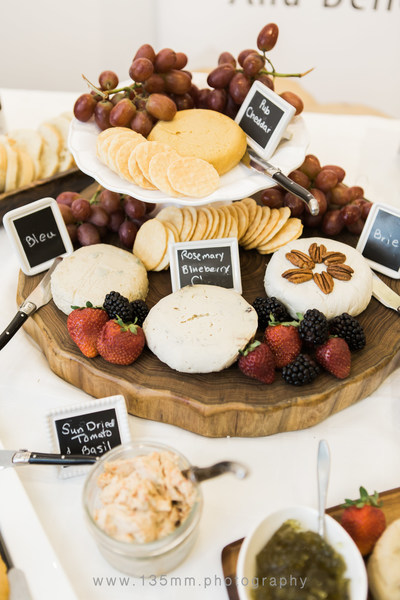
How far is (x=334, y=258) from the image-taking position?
5.89 feet

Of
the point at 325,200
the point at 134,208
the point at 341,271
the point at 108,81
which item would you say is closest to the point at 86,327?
the point at 134,208

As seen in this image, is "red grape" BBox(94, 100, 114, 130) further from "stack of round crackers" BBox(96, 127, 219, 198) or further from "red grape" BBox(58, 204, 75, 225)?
"red grape" BBox(58, 204, 75, 225)

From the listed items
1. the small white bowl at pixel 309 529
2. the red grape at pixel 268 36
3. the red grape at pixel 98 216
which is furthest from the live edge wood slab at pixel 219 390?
the red grape at pixel 268 36

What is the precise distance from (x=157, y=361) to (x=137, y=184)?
0.55 m

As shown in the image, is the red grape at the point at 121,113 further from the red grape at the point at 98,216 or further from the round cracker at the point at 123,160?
the red grape at the point at 98,216

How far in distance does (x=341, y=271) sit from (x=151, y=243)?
653 mm

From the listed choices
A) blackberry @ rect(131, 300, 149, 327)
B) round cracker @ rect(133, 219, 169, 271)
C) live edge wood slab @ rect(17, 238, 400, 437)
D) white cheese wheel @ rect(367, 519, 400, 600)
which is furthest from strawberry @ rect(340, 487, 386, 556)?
round cracker @ rect(133, 219, 169, 271)

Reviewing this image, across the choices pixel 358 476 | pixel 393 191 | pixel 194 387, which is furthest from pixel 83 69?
pixel 358 476

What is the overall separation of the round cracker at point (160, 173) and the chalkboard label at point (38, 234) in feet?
1.38

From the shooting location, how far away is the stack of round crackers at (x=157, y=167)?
65.5 inches

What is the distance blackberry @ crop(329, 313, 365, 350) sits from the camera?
1.63 meters

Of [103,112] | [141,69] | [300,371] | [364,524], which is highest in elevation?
[141,69]

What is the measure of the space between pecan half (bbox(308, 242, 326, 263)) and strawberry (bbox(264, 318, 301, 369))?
304 millimetres

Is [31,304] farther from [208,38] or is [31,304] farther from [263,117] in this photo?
[208,38]
